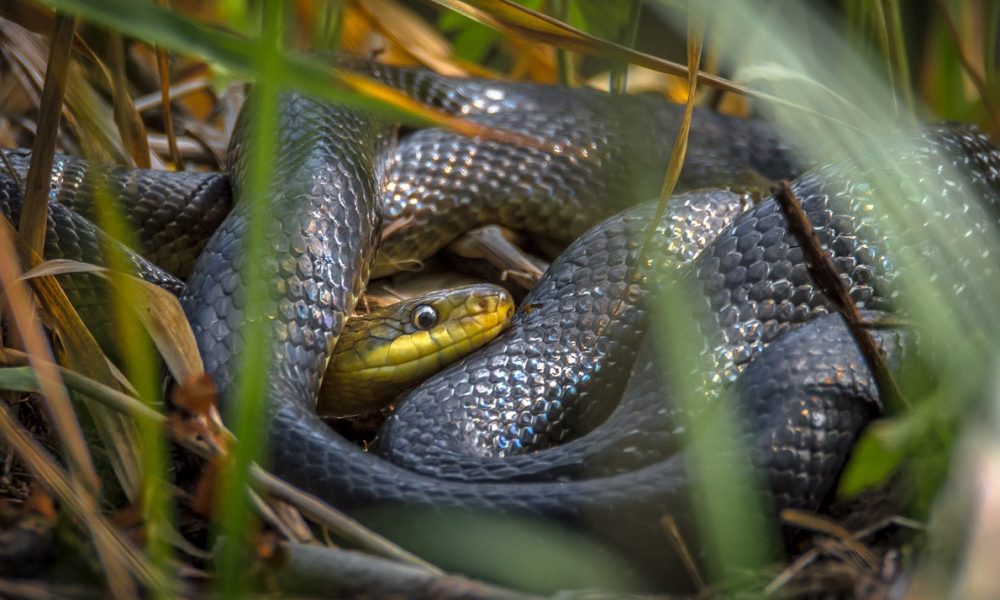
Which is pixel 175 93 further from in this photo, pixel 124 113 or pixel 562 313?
pixel 562 313

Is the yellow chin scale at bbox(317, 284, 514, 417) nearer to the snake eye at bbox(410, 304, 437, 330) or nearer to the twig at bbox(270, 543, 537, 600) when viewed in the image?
the snake eye at bbox(410, 304, 437, 330)

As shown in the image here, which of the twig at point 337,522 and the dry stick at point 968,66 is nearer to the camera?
the twig at point 337,522

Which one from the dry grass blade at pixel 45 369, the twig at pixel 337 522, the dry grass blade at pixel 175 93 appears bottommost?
the twig at pixel 337 522

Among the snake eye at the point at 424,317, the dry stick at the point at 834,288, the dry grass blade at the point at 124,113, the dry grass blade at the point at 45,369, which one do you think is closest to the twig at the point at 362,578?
the dry grass blade at the point at 45,369

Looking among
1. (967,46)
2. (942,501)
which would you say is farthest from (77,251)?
(967,46)

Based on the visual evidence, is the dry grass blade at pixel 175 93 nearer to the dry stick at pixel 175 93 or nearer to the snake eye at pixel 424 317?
→ the dry stick at pixel 175 93

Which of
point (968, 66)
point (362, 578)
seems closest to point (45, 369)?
point (362, 578)

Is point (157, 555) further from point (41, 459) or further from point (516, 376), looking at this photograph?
point (516, 376)
